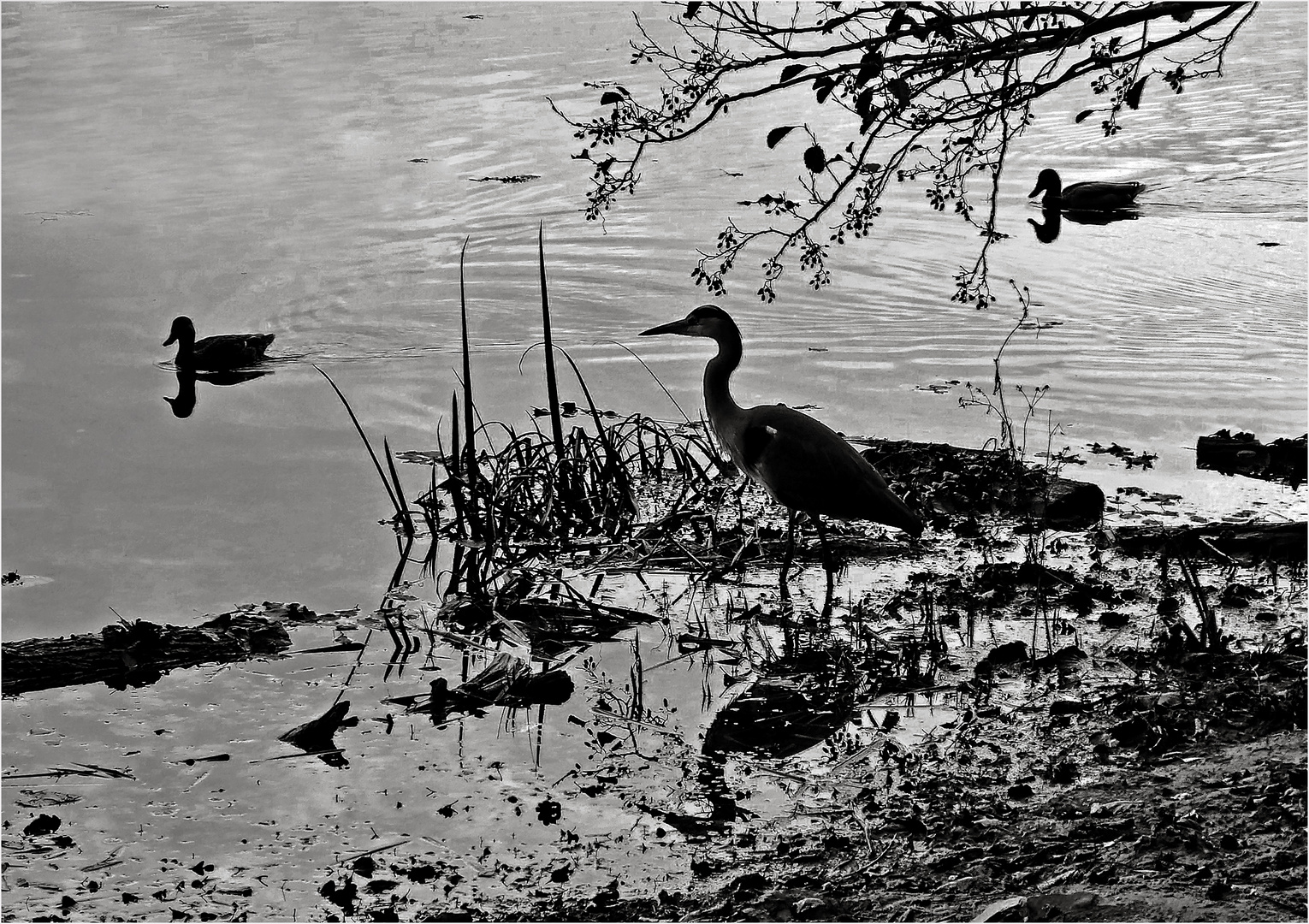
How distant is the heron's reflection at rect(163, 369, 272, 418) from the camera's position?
1154 centimetres

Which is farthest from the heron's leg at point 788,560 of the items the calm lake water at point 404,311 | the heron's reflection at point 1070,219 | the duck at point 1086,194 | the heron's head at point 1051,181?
Answer: the heron's head at point 1051,181

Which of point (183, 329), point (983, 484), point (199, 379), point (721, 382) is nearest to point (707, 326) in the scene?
point (721, 382)

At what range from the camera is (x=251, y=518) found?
902 cm

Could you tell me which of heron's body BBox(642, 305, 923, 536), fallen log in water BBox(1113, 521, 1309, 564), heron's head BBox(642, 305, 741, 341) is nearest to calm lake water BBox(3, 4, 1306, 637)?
fallen log in water BBox(1113, 521, 1309, 564)

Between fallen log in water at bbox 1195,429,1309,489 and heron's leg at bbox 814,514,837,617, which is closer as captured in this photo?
heron's leg at bbox 814,514,837,617

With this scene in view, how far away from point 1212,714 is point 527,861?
256 centimetres

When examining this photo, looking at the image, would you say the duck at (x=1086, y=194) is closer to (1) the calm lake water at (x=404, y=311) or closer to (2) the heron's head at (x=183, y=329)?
(1) the calm lake water at (x=404, y=311)

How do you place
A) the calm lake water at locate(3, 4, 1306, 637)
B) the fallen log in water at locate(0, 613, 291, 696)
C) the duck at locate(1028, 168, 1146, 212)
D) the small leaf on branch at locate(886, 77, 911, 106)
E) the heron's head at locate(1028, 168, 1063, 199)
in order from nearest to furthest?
the small leaf on branch at locate(886, 77, 911, 106) → the fallen log in water at locate(0, 613, 291, 696) → the calm lake water at locate(3, 4, 1306, 637) → the duck at locate(1028, 168, 1146, 212) → the heron's head at locate(1028, 168, 1063, 199)

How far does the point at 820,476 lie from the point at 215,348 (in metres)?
6.31

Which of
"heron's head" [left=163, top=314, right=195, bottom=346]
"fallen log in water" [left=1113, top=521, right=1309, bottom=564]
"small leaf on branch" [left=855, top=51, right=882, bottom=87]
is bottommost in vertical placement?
"fallen log in water" [left=1113, top=521, right=1309, bottom=564]

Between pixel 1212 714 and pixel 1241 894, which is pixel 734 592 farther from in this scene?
pixel 1241 894

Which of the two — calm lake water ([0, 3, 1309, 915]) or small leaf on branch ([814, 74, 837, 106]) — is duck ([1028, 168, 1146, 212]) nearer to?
calm lake water ([0, 3, 1309, 915])

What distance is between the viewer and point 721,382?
8531 mm

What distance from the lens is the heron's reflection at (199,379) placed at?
37.9 feet
